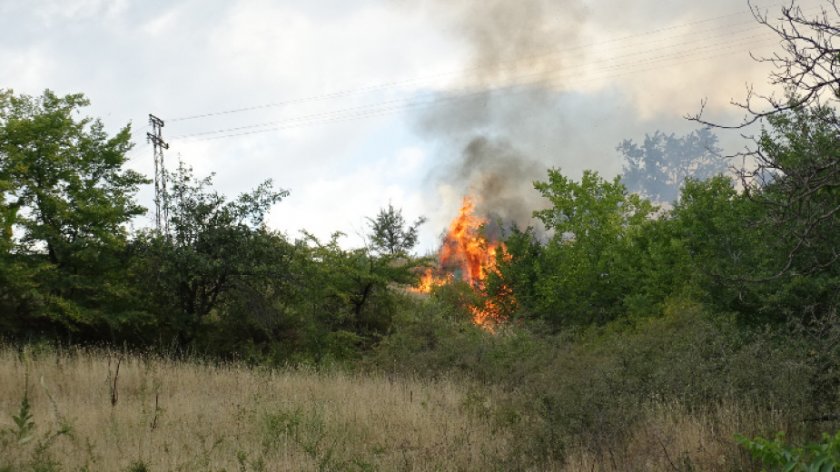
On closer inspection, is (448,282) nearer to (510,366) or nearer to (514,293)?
(514,293)

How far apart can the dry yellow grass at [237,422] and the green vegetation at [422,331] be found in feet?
0.21

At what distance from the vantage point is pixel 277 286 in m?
22.9

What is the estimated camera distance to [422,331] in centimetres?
2356

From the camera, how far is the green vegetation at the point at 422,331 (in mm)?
7906

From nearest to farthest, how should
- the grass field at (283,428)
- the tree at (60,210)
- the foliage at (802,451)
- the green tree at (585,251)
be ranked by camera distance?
the foliage at (802,451) < the grass field at (283,428) < the tree at (60,210) < the green tree at (585,251)

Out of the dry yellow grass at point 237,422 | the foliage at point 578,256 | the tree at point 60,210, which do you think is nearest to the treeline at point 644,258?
the foliage at point 578,256

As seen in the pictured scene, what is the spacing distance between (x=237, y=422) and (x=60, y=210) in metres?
15.8

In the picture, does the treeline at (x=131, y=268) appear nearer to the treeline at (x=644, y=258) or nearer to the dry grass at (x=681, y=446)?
the treeline at (x=644, y=258)

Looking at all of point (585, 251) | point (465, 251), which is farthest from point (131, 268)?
point (465, 251)

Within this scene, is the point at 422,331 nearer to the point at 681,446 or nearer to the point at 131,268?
the point at 131,268

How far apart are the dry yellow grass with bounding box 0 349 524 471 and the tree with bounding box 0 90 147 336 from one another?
6564 millimetres

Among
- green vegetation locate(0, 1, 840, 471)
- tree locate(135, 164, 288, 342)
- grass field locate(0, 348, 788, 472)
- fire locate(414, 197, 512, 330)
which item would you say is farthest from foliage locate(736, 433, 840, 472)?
fire locate(414, 197, 512, 330)

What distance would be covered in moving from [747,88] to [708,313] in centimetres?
1143

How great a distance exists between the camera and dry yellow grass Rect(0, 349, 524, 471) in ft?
26.0
